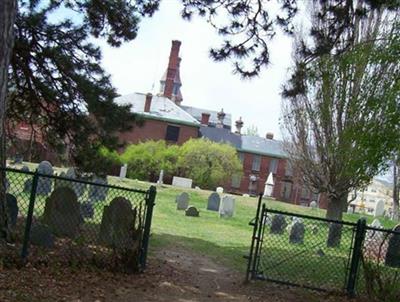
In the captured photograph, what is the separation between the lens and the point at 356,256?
8273 mm

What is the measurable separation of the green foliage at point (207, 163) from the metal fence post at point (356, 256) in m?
38.4

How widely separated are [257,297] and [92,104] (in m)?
6.38

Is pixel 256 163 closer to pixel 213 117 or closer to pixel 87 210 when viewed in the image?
pixel 213 117

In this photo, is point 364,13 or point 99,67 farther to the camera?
point 99,67

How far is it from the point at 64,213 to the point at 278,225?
28.1ft

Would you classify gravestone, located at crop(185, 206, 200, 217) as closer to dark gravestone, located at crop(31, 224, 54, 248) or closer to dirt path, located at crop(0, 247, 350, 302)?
dirt path, located at crop(0, 247, 350, 302)

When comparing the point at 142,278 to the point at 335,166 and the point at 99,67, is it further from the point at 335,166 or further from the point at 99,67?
the point at 335,166

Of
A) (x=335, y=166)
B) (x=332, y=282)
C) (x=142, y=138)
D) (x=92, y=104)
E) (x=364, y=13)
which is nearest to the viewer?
(x=332, y=282)

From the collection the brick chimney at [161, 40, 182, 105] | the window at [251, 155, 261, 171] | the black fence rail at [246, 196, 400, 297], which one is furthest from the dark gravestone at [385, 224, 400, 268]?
the brick chimney at [161, 40, 182, 105]

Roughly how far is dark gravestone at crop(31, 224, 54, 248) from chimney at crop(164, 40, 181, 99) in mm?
59607

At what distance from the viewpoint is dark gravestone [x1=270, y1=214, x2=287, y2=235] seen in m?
17.1

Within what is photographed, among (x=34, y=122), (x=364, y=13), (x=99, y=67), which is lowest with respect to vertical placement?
(x=34, y=122)

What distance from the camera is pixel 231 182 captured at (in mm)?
57000

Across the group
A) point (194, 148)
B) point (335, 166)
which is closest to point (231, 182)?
point (194, 148)
